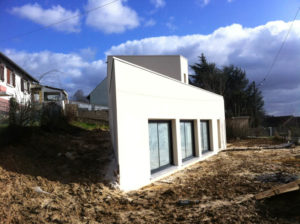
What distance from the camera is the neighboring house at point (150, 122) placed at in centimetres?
676

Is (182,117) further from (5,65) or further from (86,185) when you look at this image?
(5,65)

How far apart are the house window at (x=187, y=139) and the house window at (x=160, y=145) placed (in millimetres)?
1499

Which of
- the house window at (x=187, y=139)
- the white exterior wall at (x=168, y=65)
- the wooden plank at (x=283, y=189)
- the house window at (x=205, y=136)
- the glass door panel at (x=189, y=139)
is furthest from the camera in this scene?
the white exterior wall at (x=168, y=65)

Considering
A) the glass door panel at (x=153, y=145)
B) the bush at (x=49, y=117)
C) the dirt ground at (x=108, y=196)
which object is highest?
the bush at (x=49, y=117)

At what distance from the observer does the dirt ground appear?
14.5 ft

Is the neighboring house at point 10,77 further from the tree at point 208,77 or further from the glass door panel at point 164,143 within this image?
the tree at point 208,77

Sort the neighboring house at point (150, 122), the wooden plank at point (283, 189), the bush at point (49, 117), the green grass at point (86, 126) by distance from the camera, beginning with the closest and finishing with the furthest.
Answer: the wooden plank at point (283, 189) → the neighboring house at point (150, 122) → the bush at point (49, 117) → the green grass at point (86, 126)

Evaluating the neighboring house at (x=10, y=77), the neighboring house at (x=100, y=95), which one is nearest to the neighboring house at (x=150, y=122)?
the neighboring house at (x=10, y=77)

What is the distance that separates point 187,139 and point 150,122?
12.7 feet

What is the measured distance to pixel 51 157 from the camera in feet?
27.9

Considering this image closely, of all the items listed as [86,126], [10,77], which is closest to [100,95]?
[10,77]

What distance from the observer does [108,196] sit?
19.1ft

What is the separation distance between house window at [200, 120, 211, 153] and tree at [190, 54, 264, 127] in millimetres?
17571

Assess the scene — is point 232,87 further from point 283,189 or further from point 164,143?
point 283,189
